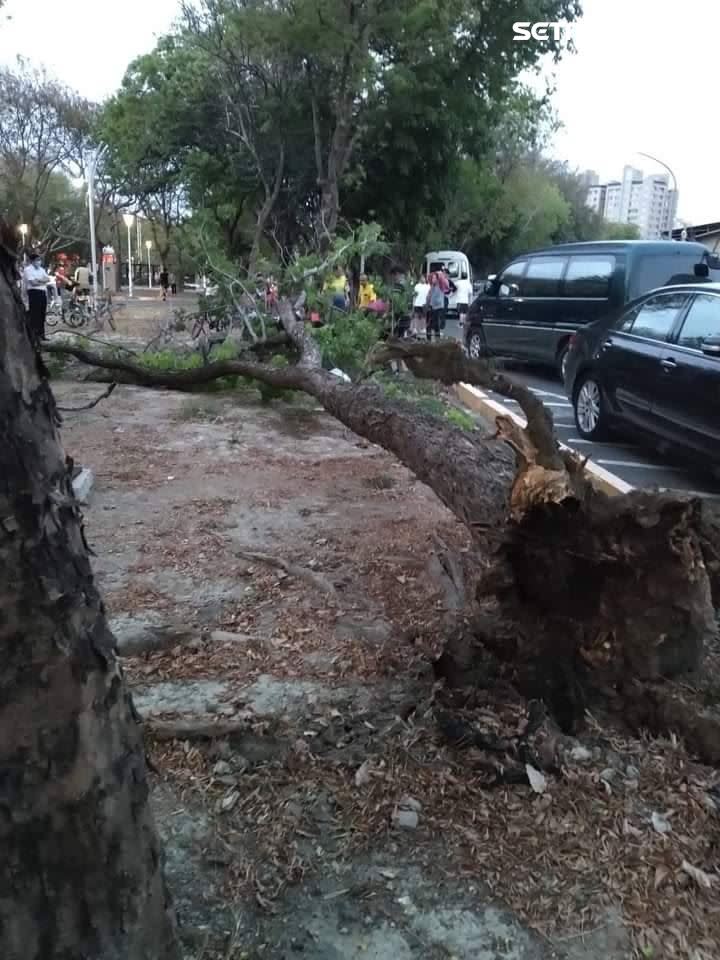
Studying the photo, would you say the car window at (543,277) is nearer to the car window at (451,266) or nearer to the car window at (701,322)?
the car window at (701,322)

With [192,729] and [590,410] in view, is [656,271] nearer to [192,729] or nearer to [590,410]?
[590,410]

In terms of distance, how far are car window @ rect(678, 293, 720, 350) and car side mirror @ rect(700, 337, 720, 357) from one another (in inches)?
5.3

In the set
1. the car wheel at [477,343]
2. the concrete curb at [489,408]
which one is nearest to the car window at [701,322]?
the concrete curb at [489,408]

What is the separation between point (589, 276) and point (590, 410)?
13.9 ft

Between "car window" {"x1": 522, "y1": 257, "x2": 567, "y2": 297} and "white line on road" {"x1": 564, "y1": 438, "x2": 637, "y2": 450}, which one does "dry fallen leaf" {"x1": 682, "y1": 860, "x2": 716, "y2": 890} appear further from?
"car window" {"x1": 522, "y1": 257, "x2": 567, "y2": 297}

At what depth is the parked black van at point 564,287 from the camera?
11.7 metres

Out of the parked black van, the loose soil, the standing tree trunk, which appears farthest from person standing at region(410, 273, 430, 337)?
the standing tree trunk

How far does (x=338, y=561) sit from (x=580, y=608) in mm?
1980

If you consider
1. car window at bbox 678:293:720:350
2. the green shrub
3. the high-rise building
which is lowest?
the green shrub

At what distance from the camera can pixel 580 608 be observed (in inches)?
121

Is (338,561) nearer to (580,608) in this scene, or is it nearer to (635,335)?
(580,608)

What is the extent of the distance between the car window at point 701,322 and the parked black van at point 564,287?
4.45m

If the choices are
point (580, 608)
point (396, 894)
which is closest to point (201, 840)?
point (396, 894)

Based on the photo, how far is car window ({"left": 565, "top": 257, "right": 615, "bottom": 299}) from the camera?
11.9 m
